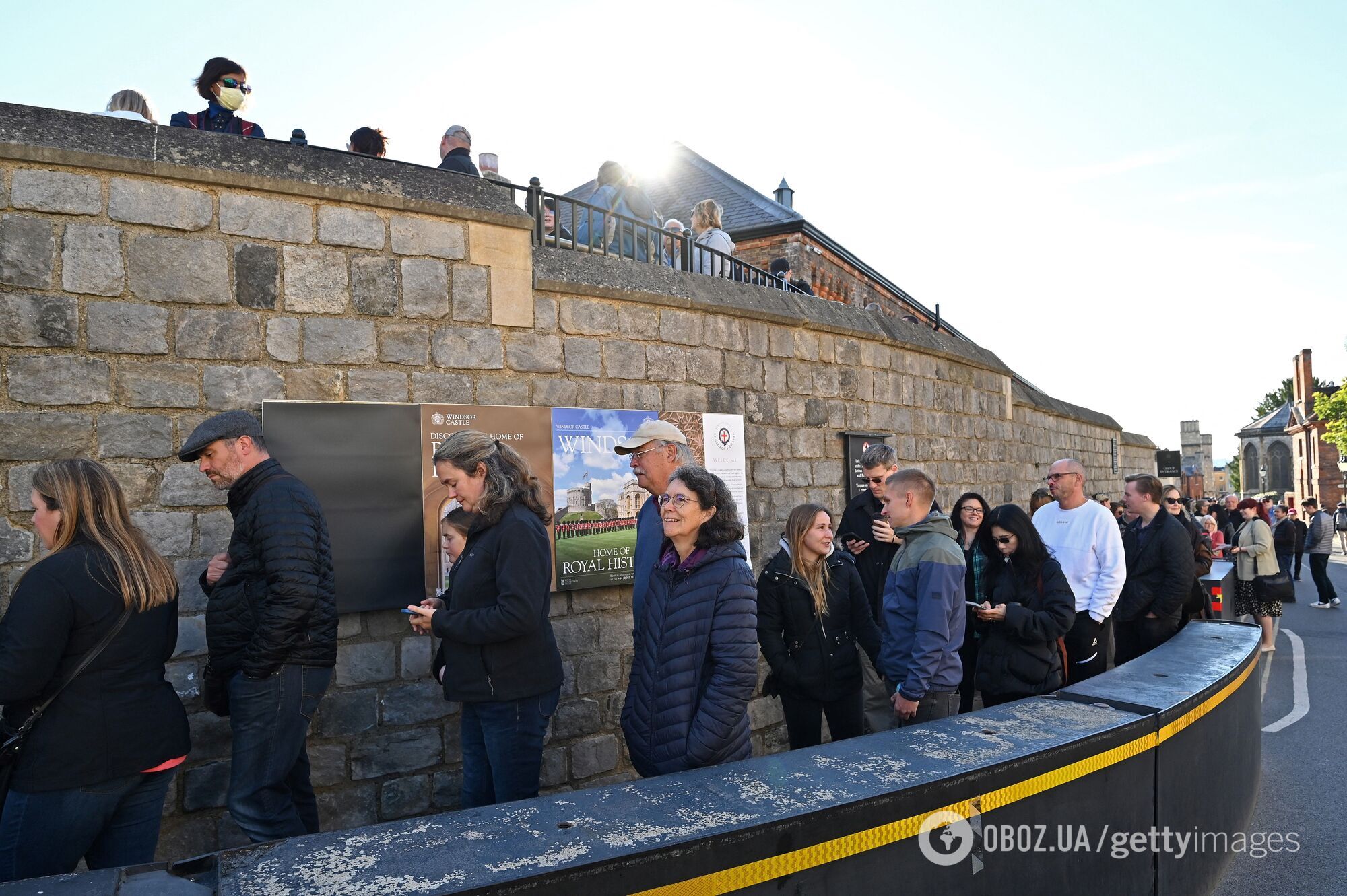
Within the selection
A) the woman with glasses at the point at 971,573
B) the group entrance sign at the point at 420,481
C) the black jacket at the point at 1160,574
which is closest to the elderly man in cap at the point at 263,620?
the group entrance sign at the point at 420,481

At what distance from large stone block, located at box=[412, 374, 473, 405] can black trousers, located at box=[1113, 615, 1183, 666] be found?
177 inches

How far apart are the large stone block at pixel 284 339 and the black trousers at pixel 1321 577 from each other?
1647 centimetres

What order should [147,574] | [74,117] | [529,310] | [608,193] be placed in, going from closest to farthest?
[147,574], [74,117], [529,310], [608,193]

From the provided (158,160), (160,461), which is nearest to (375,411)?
(160,461)

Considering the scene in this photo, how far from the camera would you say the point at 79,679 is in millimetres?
2795

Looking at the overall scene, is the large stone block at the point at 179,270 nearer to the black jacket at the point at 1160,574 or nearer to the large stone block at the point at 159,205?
the large stone block at the point at 159,205

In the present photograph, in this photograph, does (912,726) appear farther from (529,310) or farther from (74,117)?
(74,117)

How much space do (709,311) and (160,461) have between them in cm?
363

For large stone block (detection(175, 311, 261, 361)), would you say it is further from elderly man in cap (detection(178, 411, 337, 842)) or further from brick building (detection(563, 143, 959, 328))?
brick building (detection(563, 143, 959, 328))

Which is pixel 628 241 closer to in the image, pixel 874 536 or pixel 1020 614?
pixel 874 536

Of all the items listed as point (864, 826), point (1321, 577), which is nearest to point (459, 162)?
point (864, 826)

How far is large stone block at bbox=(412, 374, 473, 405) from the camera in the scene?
494cm

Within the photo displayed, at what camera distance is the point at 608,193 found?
8297 millimetres

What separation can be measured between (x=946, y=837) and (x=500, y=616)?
164cm
